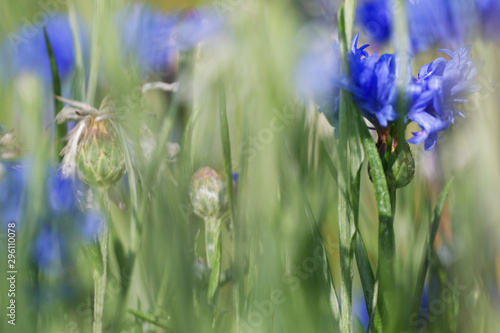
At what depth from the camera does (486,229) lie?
26 cm

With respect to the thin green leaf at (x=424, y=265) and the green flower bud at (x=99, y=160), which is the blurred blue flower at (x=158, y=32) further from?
A: the thin green leaf at (x=424, y=265)

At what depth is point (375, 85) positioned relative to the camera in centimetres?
28

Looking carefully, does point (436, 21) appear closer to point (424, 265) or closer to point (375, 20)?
point (375, 20)

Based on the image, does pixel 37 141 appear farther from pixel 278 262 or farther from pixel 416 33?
pixel 416 33

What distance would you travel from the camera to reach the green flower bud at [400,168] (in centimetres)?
29

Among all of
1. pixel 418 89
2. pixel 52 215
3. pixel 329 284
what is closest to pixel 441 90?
pixel 418 89

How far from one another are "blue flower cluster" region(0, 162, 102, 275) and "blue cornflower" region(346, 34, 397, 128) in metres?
0.16

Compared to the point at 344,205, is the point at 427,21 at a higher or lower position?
higher

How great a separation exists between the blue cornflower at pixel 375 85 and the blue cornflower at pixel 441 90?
15 mm

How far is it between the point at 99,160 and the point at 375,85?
16 cm

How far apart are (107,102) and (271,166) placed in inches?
6.9

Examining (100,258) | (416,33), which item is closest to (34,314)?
(100,258)

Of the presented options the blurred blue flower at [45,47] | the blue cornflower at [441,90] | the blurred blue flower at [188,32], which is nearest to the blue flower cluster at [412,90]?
the blue cornflower at [441,90]

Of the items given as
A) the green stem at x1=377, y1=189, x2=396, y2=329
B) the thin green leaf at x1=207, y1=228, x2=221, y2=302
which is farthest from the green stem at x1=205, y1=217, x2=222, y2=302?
the green stem at x1=377, y1=189, x2=396, y2=329
